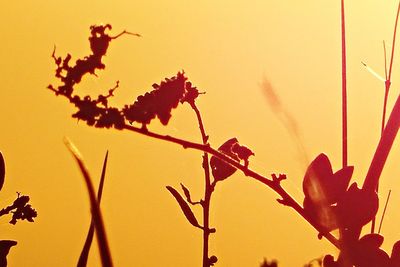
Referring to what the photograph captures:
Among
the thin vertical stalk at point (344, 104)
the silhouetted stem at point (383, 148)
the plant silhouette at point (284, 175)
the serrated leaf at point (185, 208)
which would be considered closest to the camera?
the plant silhouette at point (284, 175)

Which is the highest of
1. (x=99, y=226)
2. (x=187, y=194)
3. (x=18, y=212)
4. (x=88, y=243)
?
(x=187, y=194)

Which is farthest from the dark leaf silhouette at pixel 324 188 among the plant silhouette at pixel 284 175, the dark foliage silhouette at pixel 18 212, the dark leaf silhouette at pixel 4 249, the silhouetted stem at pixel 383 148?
the dark leaf silhouette at pixel 4 249

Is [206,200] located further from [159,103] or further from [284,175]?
[159,103]

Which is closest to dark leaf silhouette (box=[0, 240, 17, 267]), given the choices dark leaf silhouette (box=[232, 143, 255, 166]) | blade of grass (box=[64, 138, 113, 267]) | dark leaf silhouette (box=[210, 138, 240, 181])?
dark leaf silhouette (box=[210, 138, 240, 181])

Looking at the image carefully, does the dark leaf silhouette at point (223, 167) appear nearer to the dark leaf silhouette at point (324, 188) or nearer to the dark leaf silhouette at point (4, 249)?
the dark leaf silhouette at point (324, 188)

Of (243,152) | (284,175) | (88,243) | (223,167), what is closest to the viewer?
(88,243)

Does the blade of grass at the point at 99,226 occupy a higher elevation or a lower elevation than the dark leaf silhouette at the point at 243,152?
lower

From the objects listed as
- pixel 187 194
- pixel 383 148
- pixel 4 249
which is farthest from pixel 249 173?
pixel 4 249

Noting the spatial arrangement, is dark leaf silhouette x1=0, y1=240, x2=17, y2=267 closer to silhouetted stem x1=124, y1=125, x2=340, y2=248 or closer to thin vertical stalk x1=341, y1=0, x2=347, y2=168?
silhouetted stem x1=124, y1=125, x2=340, y2=248
